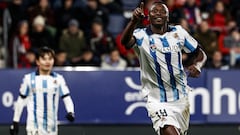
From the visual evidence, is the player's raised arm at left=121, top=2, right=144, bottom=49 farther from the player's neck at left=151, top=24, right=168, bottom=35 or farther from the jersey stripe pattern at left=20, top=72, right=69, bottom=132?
the jersey stripe pattern at left=20, top=72, right=69, bottom=132

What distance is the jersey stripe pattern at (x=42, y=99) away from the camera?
11258 mm

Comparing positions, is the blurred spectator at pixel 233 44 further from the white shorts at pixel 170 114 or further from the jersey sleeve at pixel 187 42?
the white shorts at pixel 170 114

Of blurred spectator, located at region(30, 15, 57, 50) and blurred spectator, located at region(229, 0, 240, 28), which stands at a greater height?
blurred spectator, located at region(229, 0, 240, 28)

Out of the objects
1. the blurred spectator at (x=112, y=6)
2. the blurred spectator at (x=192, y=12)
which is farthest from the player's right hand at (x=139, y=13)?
the blurred spectator at (x=192, y=12)

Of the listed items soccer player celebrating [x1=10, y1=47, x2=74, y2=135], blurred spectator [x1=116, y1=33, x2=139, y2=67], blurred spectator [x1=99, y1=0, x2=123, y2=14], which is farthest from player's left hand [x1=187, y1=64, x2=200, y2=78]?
blurred spectator [x1=99, y1=0, x2=123, y2=14]

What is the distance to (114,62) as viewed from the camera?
52.5 ft

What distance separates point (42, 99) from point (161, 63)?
2.47 meters

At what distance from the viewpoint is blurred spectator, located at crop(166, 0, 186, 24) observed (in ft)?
56.9

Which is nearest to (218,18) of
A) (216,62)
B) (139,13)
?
(216,62)

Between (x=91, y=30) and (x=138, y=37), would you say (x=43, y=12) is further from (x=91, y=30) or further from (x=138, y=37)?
(x=138, y=37)

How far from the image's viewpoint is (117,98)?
15273 mm

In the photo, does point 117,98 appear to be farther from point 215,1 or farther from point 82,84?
point 215,1

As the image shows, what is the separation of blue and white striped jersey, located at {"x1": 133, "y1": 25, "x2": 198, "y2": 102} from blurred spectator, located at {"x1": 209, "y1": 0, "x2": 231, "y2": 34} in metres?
8.72

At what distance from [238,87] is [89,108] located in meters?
2.61
